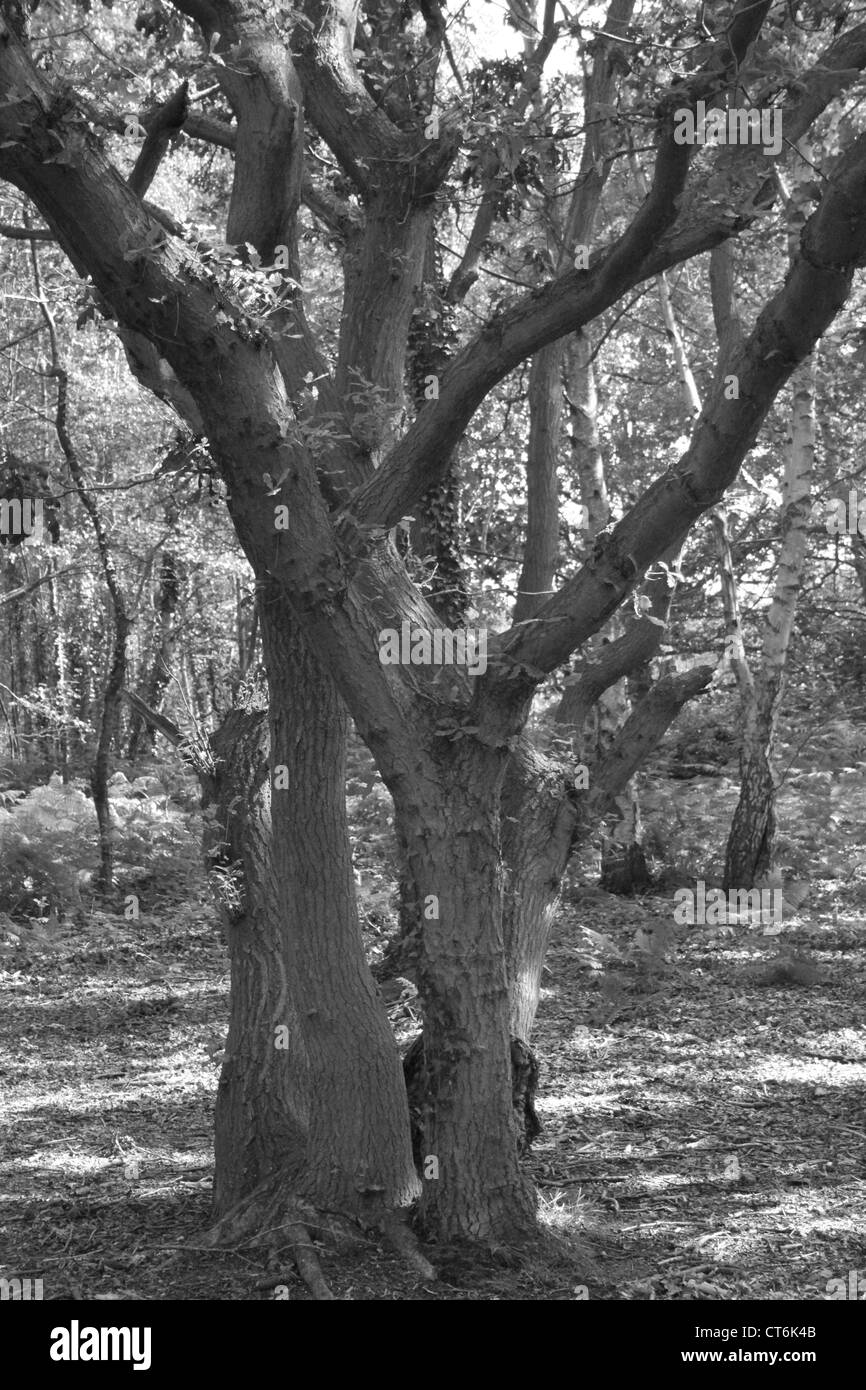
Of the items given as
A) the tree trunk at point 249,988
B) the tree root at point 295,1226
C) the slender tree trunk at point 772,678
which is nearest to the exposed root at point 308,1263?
the tree root at point 295,1226

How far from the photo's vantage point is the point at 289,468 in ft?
13.0

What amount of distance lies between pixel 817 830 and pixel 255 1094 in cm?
834

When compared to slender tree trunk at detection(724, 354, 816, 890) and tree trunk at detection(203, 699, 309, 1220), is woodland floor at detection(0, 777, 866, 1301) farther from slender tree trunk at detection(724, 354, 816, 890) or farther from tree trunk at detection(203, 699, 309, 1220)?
slender tree trunk at detection(724, 354, 816, 890)

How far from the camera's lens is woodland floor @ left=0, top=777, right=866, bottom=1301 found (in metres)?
4.16

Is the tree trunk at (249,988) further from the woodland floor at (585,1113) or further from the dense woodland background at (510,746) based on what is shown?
the woodland floor at (585,1113)

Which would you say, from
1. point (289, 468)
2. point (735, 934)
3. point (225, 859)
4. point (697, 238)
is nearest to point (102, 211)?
point (289, 468)

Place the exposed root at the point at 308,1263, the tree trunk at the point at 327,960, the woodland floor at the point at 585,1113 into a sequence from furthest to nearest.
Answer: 1. the tree trunk at the point at 327,960
2. the woodland floor at the point at 585,1113
3. the exposed root at the point at 308,1263

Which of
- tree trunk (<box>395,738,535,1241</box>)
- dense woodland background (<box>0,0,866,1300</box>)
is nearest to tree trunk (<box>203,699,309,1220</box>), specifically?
dense woodland background (<box>0,0,866,1300</box>)

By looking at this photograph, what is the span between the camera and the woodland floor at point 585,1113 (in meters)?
4.16

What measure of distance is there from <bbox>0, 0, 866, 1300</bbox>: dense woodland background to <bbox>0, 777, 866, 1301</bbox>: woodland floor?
0.09 ft

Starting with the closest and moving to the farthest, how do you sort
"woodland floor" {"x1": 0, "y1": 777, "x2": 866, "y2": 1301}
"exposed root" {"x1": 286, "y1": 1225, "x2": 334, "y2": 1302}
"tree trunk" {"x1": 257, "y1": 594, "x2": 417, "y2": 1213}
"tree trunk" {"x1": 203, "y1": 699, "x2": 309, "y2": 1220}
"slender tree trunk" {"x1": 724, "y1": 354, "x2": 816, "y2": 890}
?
"exposed root" {"x1": 286, "y1": 1225, "x2": 334, "y2": 1302} → "woodland floor" {"x1": 0, "y1": 777, "x2": 866, "y2": 1301} → "tree trunk" {"x1": 257, "y1": 594, "x2": 417, "y2": 1213} → "tree trunk" {"x1": 203, "y1": 699, "x2": 309, "y2": 1220} → "slender tree trunk" {"x1": 724, "y1": 354, "x2": 816, "y2": 890}

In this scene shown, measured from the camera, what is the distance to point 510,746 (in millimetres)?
4203

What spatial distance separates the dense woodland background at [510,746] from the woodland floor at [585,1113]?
3 cm
